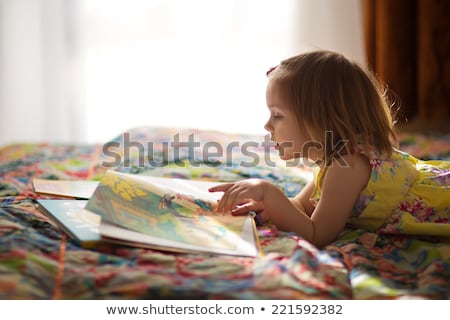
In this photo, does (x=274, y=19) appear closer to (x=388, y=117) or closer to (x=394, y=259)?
(x=388, y=117)

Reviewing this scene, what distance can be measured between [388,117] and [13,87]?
6.41ft

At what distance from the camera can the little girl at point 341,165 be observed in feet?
3.54

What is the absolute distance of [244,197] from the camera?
1.08m

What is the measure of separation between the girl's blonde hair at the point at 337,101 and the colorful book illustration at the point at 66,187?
438 millimetres

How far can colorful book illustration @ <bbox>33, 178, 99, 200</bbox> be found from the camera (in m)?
1.21

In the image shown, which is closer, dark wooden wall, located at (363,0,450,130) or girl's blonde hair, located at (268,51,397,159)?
girl's blonde hair, located at (268,51,397,159)

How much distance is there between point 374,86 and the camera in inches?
45.5

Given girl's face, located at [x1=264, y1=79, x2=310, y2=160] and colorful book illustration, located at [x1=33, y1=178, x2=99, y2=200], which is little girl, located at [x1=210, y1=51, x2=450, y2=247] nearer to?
girl's face, located at [x1=264, y1=79, x2=310, y2=160]

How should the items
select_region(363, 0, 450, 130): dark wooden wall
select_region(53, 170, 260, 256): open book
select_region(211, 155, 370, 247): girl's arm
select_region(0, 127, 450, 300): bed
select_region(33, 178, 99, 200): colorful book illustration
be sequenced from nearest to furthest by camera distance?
select_region(0, 127, 450, 300): bed → select_region(53, 170, 260, 256): open book → select_region(211, 155, 370, 247): girl's arm → select_region(33, 178, 99, 200): colorful book illustration → select_region(363, 0, 450, 130): dark wooden wall

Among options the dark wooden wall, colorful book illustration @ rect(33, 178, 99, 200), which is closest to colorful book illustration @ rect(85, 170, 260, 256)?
colorful book illustration @ rect(33, 178, 99, 200)
